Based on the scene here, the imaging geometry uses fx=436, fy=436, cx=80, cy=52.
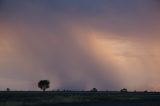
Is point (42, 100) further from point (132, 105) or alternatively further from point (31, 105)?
point (132, 105)

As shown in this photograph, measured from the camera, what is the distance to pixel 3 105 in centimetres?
6688

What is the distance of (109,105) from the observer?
3142 inches

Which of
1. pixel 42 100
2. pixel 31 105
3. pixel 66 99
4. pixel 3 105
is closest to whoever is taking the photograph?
pixel 3 105

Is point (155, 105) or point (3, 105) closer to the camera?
point (3, 105)

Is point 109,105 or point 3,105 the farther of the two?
point 109,105

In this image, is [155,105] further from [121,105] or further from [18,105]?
[18,105]

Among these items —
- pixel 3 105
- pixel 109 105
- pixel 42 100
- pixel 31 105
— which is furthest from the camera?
pixel 42 100

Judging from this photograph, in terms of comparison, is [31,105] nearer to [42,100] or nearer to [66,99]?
[42,100]

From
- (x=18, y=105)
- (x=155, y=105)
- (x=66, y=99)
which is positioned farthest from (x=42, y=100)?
(x=155, y=105)

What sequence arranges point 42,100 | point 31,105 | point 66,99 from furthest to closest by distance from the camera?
point 66,99 → point 42,100 → point 31,105

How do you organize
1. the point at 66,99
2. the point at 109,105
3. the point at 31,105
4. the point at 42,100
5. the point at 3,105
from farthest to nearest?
1. the point at 66,99
2. the point at 42,100
3. the point at 109,105
4. the point at 31,105
5. the point at 3,105

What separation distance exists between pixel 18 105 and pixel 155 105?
80.2 feet

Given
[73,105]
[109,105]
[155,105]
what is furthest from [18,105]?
[155,105]

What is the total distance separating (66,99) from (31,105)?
70.8ft
